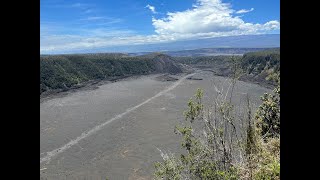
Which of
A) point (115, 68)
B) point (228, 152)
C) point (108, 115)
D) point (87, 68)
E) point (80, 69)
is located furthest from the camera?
point (115, 68)

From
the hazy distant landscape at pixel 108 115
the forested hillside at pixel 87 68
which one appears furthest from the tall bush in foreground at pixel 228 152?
the forested hillside at pixel 87 68

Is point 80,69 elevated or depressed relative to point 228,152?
elevated

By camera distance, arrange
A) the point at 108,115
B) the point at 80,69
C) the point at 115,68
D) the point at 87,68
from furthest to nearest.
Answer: the point at 115,68 < the point at 87,68 < the point at 80,69 < the point at 108,115

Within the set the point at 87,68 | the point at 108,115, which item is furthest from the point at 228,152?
the point at 87,68

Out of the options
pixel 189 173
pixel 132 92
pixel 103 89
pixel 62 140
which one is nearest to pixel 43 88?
pixel 103 89

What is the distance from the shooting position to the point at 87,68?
246ft

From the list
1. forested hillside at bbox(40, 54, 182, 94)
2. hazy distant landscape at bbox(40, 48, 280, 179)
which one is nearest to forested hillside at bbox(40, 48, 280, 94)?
forested hillside at bbox(40, 54, 182, 94)

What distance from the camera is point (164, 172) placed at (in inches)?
414

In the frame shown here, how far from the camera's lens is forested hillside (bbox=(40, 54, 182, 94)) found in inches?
2399

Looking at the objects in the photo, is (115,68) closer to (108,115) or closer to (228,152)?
(108,115)

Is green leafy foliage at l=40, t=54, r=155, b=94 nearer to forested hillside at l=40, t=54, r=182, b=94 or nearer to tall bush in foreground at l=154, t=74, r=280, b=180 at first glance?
forested hillside at l=40, t=54, r=182, b=94

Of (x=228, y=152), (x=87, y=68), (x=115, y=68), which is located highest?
(x=115, y=68)
